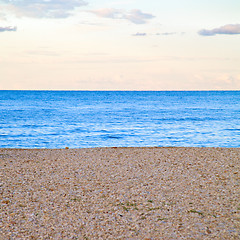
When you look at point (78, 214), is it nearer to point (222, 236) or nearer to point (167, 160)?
point (222, 236)

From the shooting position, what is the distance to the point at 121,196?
862 centimetres

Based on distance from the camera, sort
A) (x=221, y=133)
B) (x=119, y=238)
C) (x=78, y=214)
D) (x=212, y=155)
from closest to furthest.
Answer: (x=119, y=238)
(x=78, y=214)
(x=212, y=155)
(x=221, y=133)

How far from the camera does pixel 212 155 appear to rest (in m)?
13.8

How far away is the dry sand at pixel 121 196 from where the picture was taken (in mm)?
6707

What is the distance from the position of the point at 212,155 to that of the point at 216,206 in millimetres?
6041

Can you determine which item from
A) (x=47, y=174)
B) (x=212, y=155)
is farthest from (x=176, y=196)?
Result: (x=212, y=155)

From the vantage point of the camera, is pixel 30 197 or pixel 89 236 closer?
pixel 89 236

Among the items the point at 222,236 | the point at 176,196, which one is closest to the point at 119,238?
the point at 222,236

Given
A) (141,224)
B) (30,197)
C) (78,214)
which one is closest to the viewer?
(141,224)

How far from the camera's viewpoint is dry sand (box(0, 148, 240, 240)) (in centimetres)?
671

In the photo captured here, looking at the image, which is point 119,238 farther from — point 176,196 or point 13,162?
point 13,162

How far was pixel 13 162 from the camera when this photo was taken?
12.8 meters

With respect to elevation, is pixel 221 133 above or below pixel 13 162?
below

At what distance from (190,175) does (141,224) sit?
415cm
